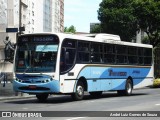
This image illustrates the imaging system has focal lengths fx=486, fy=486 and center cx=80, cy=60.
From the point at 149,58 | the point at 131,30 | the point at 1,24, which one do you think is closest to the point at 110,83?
the point at 149,58

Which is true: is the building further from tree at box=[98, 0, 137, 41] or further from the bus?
the bus

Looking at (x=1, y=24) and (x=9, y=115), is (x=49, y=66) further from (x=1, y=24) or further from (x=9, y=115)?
(x=1, y=24)

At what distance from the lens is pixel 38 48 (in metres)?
21.3

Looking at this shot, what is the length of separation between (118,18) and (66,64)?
1339 inches

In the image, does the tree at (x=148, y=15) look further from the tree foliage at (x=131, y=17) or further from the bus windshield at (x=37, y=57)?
the bus windshield at (x=37, y=57)

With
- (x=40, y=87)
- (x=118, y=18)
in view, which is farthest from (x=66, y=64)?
(x=118, y=18)

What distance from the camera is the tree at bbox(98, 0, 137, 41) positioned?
5412 centimetres

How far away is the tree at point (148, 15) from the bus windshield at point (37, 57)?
1271 inches

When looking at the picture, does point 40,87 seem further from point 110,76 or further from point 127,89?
point 127,89

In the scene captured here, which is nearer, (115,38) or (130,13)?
(115,38)

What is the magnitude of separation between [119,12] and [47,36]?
34068mm

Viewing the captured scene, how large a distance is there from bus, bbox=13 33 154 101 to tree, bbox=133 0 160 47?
2688 centimetres

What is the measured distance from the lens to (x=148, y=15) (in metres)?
52.7

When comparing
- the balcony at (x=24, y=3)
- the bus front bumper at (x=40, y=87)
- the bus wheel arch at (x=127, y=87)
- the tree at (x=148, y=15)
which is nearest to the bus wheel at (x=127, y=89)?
the bus wheel arch at (x=127, y=87)
